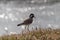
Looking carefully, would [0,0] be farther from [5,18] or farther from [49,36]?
[49,36]

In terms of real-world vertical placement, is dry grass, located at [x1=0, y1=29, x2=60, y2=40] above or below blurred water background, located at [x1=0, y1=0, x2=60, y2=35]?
above

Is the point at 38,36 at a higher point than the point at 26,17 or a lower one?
higher

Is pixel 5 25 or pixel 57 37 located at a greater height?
pixel 57 37

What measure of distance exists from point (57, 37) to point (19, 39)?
114 centimetres

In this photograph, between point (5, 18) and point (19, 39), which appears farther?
point (5, 18)

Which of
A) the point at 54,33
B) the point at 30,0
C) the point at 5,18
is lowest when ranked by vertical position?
the point at 30,0

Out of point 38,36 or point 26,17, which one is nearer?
point 38,36

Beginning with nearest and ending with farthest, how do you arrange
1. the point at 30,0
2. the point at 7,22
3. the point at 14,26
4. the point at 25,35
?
the point at 25,35 < the point at 14,26 < the point at 7,22 < the point at 30,0

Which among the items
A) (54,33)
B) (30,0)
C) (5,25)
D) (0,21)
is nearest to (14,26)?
(5,25)

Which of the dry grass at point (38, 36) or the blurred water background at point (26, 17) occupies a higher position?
the dry grass at point (38, 36)

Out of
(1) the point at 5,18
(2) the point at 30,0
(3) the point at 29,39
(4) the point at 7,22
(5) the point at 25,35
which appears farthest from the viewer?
(2) the point at 30,0

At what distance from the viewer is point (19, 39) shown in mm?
6922

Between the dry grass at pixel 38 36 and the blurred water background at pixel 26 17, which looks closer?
the dry grass at pixel 38 36

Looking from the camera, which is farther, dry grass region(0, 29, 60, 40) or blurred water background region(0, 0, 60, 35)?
blurred water background region(0, 0, 60, 35)
